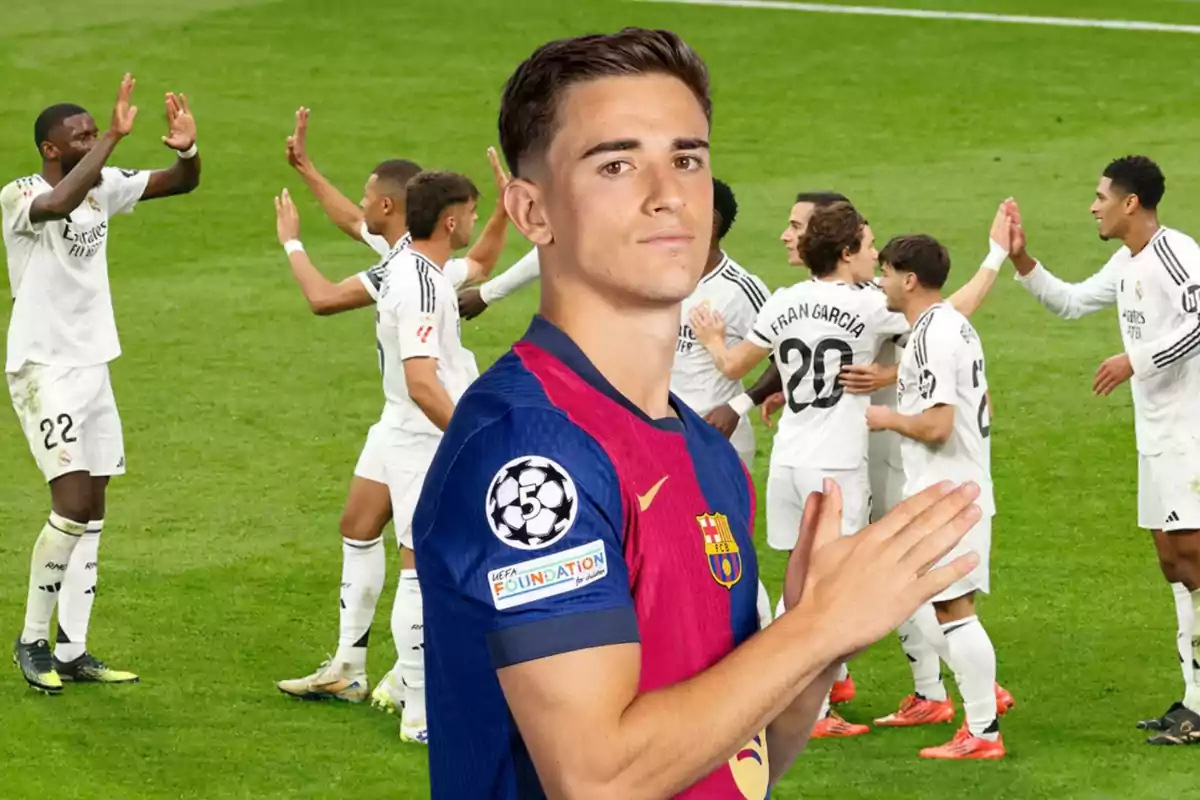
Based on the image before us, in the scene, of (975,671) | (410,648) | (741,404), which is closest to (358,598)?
(410,648)

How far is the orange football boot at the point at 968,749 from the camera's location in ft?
25.7

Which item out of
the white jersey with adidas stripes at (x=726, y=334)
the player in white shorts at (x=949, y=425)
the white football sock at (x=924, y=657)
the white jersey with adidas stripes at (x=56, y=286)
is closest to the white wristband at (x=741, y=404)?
the white jersey with adidas stripes at (x=726, y=334)

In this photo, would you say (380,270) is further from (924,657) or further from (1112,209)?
(1112,209)

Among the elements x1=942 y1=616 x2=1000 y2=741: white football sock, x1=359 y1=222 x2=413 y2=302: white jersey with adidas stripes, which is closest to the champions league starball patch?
x1=942 y1=616 x2=1000 y2=741: white football sock

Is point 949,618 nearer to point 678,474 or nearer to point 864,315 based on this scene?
point 864,315

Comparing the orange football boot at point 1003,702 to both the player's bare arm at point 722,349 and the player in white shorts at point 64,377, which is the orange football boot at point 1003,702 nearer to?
the player's bare arm at point 722,349

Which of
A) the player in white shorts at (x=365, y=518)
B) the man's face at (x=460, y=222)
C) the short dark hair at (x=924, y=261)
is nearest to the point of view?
the short dark hair at (x=924, y=261)

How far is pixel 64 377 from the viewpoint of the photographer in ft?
28.6

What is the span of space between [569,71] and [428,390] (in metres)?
4.90

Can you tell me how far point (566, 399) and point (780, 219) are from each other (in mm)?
14684

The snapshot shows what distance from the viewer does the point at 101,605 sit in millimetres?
9742

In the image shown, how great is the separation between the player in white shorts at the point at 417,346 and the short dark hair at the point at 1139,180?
2685 mm

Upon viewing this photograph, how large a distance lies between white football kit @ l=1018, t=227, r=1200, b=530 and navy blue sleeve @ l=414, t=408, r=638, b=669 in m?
5.89

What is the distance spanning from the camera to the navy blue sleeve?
2521 mm
